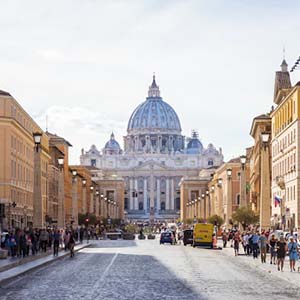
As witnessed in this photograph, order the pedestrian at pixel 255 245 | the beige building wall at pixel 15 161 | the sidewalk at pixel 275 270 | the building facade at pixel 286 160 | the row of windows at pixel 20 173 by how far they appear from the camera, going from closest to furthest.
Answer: the sidewalk at pixel 275 270
the pedestrian at pixel 255 245
the building facade at pixel 286 160
the beige building wall at pixel 15 161
the row of windows at pixel 20 173

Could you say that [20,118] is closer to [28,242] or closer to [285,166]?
[285,166]

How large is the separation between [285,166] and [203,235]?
29.6 ft

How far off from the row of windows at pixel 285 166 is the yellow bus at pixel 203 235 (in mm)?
7451

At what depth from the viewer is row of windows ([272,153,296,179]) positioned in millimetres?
75938

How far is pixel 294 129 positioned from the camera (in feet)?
245

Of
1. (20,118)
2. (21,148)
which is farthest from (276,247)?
(20,118)

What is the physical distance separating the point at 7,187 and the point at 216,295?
5560cm

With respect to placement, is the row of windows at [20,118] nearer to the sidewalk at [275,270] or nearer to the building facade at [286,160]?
the building facade at [286,160]

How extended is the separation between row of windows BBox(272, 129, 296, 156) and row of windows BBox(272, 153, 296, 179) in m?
1.00

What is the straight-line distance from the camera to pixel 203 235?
78.4 m

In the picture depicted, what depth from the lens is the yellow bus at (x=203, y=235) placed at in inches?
3063

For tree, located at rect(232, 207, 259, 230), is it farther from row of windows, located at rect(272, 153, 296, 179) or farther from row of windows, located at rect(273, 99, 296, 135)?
row of windows, located at rect(273, 99, 296, 135)

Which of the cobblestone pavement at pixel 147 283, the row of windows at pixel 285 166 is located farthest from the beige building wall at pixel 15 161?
the cobblestone pavement at pixel 147 283

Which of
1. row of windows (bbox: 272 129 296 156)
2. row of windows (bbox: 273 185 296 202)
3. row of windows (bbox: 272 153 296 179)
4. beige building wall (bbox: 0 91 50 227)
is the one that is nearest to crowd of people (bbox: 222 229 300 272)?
row of windows (bbox: 273 185 296 202)
